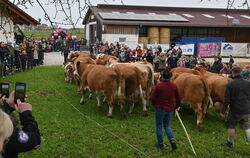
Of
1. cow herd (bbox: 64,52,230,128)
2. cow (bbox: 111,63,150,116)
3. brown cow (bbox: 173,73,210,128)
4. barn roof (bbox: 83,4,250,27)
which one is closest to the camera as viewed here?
brown cow (bbox: 173,73,210,128)

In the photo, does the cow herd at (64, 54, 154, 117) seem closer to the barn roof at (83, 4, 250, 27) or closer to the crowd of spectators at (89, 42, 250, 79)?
the crowd of spectators at (89, 42, 250, 79)

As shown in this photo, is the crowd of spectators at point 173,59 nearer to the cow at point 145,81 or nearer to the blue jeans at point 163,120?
the cow at point 145,81

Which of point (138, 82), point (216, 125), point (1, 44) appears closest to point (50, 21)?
point (138, 82)

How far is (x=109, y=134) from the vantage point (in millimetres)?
6367

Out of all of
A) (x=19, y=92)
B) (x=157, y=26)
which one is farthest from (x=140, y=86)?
(x=157, y=26)

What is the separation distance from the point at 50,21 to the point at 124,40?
26143 mm

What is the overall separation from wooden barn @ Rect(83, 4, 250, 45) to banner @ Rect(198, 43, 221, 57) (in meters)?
3.57

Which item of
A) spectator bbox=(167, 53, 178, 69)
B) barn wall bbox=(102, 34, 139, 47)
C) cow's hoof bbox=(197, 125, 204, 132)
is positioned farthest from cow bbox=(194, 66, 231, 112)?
barn wall bbox=(102, 34, 139, 47)

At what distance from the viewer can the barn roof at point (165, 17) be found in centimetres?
2992

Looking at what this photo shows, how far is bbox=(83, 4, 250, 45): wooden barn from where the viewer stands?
96.6 feet

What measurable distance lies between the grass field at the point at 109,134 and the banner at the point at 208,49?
18.2m

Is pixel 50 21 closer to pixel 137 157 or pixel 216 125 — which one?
pixel 137 157

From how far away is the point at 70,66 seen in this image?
13109 millimetres

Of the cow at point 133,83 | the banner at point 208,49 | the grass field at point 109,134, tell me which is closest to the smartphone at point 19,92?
the grass field at point 109,134
